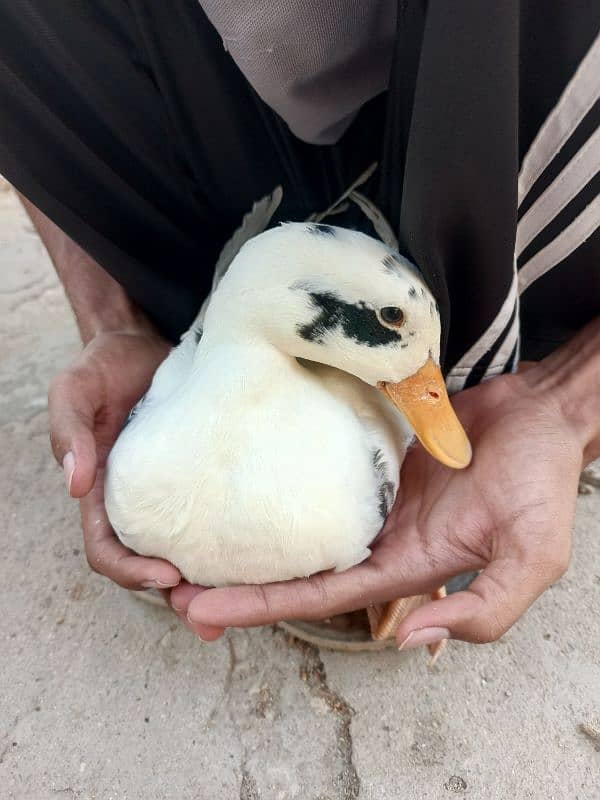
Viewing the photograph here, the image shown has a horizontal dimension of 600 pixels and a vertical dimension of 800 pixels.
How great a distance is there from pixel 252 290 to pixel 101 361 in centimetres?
32

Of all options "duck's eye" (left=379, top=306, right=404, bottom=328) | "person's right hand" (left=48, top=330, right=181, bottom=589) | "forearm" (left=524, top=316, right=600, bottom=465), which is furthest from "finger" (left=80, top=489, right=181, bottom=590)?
"forearm" (left=524, top=316, right=600, bottom=465)

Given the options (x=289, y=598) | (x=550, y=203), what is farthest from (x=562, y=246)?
(x=289, y=598)

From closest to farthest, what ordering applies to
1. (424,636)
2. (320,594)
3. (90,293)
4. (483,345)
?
(424,636)
(320,594)
(483,345)
(90,293)

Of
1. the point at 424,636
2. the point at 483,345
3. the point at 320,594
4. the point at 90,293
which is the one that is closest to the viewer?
the point at 424,636

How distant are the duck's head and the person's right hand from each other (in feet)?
0.69

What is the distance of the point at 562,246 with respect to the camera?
30.5 inches

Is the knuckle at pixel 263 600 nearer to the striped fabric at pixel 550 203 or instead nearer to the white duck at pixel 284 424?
the white duck at pixel 284 424

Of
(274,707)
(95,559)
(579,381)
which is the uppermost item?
(579,381)

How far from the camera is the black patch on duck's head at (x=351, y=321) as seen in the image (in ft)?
2.21

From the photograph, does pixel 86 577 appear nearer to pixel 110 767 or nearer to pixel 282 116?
pixel 110 767

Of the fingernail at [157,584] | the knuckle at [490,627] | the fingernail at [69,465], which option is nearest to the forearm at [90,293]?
the fingernail at [69,465]

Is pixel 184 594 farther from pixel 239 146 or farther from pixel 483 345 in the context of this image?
pixel 239 146

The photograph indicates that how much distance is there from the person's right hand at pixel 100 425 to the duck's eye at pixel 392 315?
0.34 meters

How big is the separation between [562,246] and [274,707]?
676 millimetres
